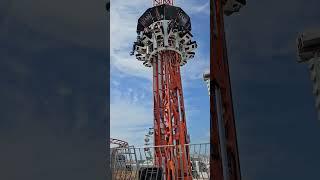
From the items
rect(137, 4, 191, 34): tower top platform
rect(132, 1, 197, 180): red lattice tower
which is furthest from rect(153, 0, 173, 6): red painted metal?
rect(137, 4, 191, 34): tower top platform

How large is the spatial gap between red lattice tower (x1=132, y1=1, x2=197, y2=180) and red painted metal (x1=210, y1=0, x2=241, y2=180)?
644 centimetres

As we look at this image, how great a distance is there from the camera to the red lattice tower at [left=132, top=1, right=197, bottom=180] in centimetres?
785

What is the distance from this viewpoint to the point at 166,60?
7.95 m

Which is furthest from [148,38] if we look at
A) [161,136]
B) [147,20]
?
[161,136]

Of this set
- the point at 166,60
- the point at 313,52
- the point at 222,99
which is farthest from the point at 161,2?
the point at 313,52

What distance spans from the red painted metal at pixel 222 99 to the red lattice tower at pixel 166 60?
644 cm

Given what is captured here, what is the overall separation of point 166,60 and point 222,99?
6.73 metres

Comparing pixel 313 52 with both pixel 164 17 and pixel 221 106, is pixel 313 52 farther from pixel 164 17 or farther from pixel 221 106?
pixel 164 17

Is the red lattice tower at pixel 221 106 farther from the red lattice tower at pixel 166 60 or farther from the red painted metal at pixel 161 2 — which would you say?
the red painted metal at pixel 161 2

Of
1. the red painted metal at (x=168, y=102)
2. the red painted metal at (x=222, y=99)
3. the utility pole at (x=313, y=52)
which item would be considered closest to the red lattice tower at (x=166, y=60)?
the red painted metal at (x=168, y=102)

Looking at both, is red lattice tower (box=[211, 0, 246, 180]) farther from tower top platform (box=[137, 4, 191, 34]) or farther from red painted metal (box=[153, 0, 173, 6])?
red painted metal (box=[153, 0, 173, 6])
